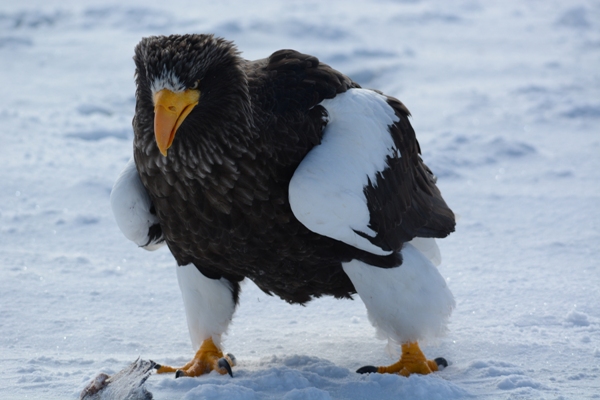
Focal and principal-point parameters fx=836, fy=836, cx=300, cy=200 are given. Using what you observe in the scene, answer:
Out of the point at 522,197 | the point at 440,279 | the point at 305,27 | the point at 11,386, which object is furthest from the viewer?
the point at 305,27

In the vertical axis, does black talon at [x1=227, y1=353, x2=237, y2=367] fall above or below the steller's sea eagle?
below

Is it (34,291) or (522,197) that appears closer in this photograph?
(34,291)

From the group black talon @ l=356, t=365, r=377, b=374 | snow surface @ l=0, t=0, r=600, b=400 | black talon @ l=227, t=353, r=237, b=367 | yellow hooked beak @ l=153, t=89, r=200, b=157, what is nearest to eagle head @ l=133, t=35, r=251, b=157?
yellow hooked beak @ l=153, t=89, r=200, b=157

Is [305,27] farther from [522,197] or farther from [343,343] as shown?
[343,343]

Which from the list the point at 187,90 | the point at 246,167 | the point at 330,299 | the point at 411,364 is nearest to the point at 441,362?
the point at 411,364

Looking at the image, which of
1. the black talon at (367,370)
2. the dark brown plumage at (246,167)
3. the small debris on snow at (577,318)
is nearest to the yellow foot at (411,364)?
the black talon at (367,370)

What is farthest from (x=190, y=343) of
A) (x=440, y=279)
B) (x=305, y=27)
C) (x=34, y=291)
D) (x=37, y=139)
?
(x=305, y=27)

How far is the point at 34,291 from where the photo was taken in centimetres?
427

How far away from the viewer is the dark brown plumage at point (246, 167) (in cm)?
315

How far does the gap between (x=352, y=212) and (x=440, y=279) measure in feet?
2.07

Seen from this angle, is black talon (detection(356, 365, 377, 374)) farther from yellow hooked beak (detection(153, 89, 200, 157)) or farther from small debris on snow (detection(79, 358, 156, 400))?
yellow hooked beak (detection(153, 89, 200, 157))

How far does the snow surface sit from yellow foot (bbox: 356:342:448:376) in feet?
0.26

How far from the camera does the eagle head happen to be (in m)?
3.00

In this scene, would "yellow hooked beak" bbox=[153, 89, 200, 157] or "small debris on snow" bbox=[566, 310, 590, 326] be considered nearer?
"yellow hooked beak" bbox=[153, 89, 200, 157]
